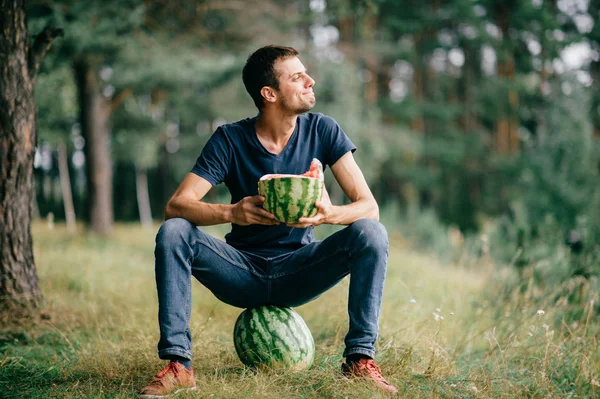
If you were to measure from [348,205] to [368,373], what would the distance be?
80cm

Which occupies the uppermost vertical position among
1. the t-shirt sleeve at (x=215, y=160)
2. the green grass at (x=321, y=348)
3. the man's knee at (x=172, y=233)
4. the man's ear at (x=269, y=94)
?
the man's ear at (x=269, y=94)

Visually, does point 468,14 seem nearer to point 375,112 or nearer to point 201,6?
point 375,112

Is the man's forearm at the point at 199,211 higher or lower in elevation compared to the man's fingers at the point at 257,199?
lower

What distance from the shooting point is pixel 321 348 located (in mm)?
3488

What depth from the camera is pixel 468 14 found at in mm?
17219

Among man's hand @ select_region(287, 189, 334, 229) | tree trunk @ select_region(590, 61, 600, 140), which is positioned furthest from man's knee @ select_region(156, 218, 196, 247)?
tree trunk @ select_region(590, 61, 600, 140)

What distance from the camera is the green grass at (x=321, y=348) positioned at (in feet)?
9.07

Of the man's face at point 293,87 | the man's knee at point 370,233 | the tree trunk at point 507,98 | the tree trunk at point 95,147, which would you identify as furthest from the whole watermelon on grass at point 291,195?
the tree trunk at point 507,98

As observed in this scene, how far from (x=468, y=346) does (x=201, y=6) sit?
407 cm

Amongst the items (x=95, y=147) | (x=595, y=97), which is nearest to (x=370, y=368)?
(x=95, y=147)

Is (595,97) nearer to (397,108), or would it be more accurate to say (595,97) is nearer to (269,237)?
(397,108)

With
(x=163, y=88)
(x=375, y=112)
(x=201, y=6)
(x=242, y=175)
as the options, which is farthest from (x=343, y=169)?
(x=375, y=112)

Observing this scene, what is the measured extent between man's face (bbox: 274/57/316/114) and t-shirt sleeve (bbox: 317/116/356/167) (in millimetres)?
153

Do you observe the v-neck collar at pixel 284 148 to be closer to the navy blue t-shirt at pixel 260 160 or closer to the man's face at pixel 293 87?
the navy blue t-shirt at pixel 260 160
